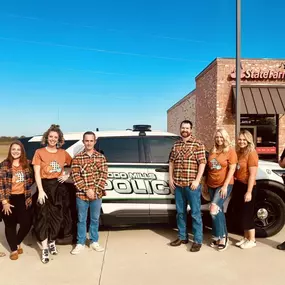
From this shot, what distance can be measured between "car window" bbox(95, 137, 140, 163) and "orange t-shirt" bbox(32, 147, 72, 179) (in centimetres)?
81

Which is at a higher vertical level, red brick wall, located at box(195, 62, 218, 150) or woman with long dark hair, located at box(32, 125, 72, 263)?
red brick wall, located at box(195, 62, 218, 150)

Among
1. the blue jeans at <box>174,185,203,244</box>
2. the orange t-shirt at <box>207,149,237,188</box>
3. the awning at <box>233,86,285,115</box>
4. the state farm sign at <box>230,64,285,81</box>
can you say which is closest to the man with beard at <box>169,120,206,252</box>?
the blue jeans at <box>174,185,203,244</box>

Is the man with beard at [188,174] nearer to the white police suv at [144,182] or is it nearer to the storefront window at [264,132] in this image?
the white police suv at [144,182]

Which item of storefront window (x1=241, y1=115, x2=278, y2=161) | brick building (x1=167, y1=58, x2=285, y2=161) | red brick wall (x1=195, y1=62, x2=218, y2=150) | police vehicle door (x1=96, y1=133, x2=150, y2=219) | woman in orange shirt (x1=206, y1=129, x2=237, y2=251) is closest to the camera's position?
woman in orange shirt (x1=206, y1=129, x2=237, y2=251)

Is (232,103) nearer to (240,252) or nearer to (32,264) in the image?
(240,252)

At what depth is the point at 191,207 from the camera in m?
4.20

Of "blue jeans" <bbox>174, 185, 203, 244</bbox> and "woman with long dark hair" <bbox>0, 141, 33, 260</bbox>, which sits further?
"blue jeans" <bbox>174, 185, 203, 244</bbox>

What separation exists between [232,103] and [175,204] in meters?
9.58

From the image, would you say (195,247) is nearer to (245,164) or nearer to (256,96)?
(245,164)

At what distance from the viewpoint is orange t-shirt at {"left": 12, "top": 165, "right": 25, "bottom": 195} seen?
12.9ft

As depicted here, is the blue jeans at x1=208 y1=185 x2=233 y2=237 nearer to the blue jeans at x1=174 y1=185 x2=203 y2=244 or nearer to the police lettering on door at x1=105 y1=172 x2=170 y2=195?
the blue jeans at x1=174 y1=185 x2=203 y2=244

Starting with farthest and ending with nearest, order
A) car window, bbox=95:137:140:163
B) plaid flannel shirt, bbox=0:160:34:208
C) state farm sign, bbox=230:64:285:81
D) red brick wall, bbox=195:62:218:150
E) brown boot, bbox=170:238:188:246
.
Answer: red brick wall, bbox=195:62:218:150 → state farm sign, bbox=230:64:285:81 → car window, bbox=95:137:140:163 → brown boot, bbox=170:238:188:246 → plaid flannel shirt, bbox=0:160:34:208

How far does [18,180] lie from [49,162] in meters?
0.49

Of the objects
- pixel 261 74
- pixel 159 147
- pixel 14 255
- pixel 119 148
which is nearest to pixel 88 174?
pixel 119 148
